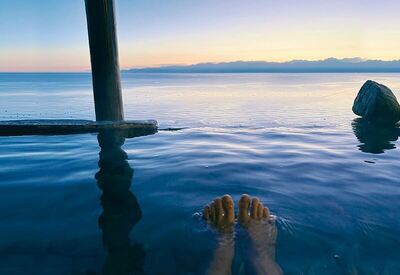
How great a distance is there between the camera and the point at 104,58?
25.4ft

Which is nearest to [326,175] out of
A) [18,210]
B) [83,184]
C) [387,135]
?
[83,184]

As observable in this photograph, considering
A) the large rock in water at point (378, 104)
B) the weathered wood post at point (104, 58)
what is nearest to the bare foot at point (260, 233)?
the weathered wood post at point (104, 58)

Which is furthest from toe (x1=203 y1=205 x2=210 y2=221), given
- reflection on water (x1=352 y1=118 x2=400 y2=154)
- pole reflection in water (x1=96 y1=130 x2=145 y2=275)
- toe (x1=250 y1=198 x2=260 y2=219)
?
reflection on water (x1=352 y1=118 x2=400 y2=154)

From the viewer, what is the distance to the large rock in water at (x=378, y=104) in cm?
1153

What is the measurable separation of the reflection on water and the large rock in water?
0.46 metres

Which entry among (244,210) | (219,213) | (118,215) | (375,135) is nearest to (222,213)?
(219,213)

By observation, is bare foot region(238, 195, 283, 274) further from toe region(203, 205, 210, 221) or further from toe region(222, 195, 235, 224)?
toe region(203, 205, 210, 221)

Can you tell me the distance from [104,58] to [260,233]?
585 cm

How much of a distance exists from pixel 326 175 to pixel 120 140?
4.56 meters

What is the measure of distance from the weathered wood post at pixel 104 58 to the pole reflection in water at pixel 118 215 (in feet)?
5.92

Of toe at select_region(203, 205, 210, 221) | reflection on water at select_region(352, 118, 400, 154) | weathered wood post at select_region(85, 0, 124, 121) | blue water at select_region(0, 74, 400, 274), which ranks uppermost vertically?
weathered wood post at select_region(85, 0, 124, 121)

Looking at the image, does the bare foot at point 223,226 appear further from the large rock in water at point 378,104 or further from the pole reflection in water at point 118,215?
the large rock in water at point 378,104

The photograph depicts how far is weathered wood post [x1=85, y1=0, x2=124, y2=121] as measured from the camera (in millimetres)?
7512

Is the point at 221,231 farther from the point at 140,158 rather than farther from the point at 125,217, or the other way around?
the point at 140,158
